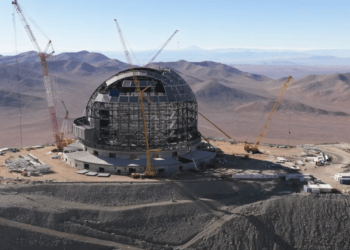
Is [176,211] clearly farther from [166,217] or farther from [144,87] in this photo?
[144,87]

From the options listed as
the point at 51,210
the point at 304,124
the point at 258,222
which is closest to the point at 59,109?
the point at 304,124

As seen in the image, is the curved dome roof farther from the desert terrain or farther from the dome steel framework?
the desert terrain

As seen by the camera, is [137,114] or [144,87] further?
[144,87]

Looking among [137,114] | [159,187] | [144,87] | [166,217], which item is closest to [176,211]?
[166,217]

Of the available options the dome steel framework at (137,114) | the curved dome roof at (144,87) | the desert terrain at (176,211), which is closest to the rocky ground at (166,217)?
the desert terrain at (176,211)

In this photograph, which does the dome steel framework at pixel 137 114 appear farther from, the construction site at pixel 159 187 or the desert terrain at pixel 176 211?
the desert terrain at pixel 176 211
